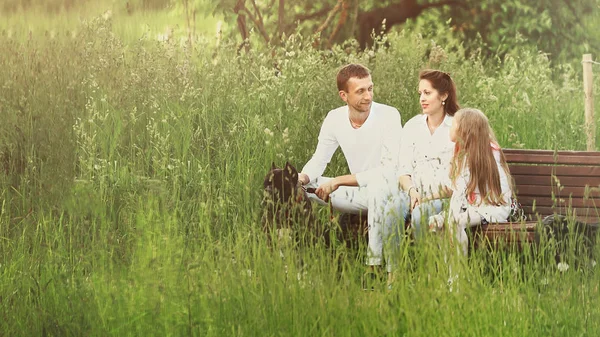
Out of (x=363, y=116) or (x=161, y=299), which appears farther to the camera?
(x=363, y=116)

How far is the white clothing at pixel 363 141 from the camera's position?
205 inches

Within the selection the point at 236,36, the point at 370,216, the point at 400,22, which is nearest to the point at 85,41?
the point at 370,216

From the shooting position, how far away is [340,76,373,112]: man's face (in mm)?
5129

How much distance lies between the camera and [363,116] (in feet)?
17.4

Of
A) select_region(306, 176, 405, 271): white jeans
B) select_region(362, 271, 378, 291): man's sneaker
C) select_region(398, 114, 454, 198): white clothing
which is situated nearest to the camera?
select_region(362, 271, 378, 291): man's sneaker

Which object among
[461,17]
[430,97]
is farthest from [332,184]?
[461,17]

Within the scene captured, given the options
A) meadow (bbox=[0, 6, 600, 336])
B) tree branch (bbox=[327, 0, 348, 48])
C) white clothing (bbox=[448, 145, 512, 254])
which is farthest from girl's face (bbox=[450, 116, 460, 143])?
tree branch (bbox=[327, 0, 348, 48])

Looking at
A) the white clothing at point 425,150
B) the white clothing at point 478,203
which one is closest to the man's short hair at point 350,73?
the white clothing at point 425,150

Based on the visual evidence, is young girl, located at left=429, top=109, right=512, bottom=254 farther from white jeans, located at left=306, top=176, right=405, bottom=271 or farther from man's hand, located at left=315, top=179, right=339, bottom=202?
man's hand, located at left=315, top=179, right=339, bottom=202

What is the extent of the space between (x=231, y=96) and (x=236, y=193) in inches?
34.9

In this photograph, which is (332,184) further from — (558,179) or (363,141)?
(558,179)

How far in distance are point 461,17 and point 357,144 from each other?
24.9 ft

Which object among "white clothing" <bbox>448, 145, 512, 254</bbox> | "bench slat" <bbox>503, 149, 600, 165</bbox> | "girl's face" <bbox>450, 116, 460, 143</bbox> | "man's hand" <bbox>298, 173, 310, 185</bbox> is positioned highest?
"girl's face" <bbox>450, 116, 460, 143</bbox>

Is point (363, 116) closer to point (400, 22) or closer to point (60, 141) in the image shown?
point (60, 141)
